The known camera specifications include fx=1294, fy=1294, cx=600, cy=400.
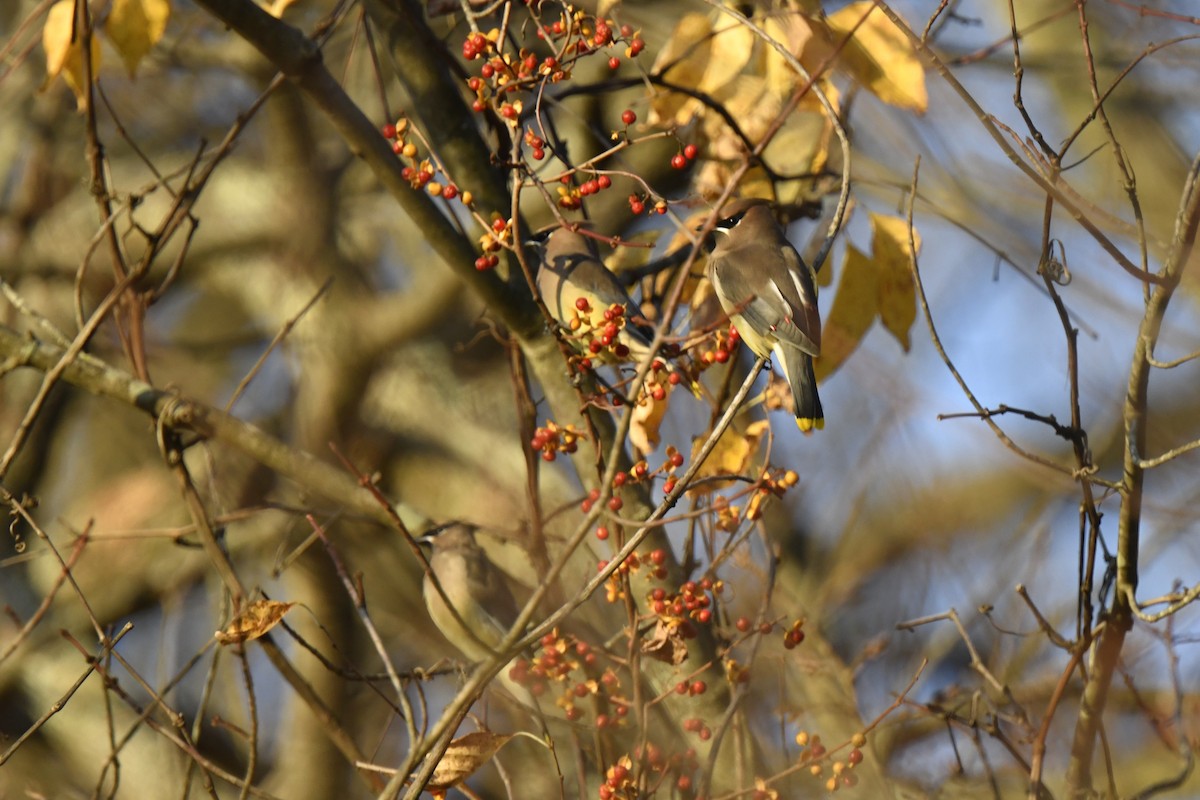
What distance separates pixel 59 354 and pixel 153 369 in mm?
4819

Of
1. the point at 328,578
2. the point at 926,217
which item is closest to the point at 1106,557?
the point at 926,217

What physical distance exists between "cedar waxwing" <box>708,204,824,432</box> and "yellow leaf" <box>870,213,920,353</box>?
0.57ft

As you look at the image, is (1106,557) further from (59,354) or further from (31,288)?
(31,288)

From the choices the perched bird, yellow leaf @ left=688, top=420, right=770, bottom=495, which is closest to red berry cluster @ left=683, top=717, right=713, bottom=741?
yellow leaf @ left=688, top=420, right=770, bottom=495

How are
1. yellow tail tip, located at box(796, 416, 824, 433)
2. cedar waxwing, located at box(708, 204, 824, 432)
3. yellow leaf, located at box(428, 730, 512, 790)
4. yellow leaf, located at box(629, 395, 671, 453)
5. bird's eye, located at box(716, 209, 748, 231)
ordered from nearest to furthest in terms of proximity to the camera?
yellow leaf, located at box(428, 730, 512, 790) → yellow tail tip, located at box(796, 416, 824, 433) → yellow leaf, located at box(629, 395, 671, 453) → cedar waxwing, located at box(708, 204, 824, 432) → bird's eye, located at box(716, 209, 748, 231)

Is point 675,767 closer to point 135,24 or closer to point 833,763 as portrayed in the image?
point 833,763

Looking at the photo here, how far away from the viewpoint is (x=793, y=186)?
372cm

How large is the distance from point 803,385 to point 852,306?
0.26 metres

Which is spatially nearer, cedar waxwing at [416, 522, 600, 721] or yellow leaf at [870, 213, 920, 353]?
yellow leaf at [870, 213, 920, 353]

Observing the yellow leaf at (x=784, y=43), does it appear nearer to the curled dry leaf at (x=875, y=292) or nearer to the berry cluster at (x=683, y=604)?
the curled dry leaf at (x=875, y=292)

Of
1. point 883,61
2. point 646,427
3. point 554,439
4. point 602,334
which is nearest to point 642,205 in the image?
point 602,334

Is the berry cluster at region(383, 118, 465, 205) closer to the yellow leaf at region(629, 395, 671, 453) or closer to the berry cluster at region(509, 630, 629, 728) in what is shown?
the yellow leaf at region(629, 395, 671, 453)

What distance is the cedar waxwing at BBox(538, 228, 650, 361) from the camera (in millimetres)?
3370

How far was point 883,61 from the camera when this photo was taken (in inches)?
115
